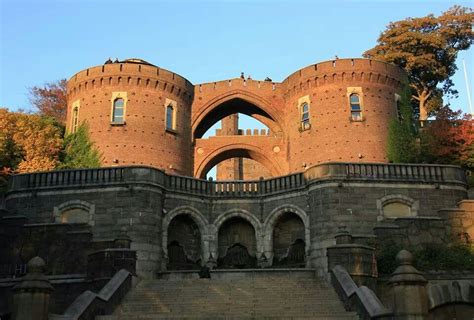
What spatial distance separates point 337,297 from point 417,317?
22.0 feet

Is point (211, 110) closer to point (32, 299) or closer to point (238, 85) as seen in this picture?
point (238, 85)

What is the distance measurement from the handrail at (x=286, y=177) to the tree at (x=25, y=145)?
500 cm

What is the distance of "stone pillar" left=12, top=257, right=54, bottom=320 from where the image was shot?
1331 centimetres

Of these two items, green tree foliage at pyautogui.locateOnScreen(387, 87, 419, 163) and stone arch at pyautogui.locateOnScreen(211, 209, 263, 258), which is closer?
stone arch at pyautogui.locateOnScreen(211, 209, 263, 258)

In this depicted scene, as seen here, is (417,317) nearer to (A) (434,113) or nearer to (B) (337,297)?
(B) (337,297)

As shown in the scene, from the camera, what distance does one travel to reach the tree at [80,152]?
34.7 m

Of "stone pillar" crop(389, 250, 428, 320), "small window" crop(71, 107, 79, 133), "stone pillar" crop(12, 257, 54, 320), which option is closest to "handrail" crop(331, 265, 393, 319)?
"stone pillar" crop(389, 250, 428, 320)

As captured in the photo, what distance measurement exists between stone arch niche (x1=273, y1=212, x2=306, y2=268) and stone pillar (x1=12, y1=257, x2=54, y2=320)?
15.3 m

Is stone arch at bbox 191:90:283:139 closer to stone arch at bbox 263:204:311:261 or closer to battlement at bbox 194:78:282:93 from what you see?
battlement at bbox 194:78:282:93

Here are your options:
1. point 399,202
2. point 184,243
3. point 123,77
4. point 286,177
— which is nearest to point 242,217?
point 286,177

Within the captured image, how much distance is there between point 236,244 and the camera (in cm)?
2881

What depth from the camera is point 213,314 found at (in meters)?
17.7

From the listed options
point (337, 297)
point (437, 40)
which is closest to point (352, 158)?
point (437, 40)

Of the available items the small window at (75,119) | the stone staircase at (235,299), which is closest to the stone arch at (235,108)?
the small window at (75,119)
